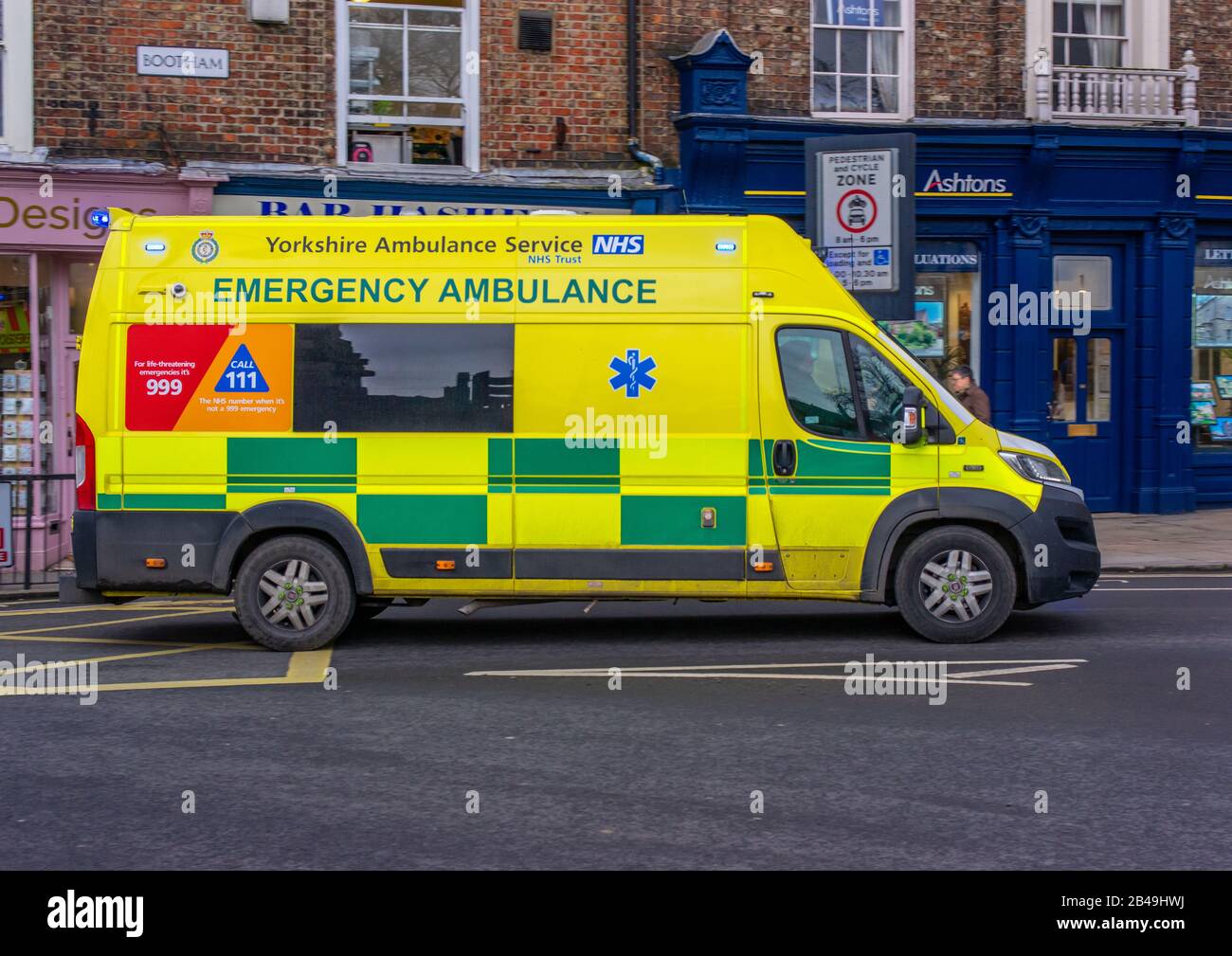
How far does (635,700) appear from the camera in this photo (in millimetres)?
7871

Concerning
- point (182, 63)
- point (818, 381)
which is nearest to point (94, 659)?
point (818, 381)

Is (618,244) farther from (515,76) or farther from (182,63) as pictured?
(182,63)

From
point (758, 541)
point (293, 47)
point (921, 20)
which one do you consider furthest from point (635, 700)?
point (921, 20)

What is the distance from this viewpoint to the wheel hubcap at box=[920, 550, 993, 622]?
31.3ft

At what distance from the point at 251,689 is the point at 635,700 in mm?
2139

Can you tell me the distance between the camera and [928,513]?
9453 millimetres

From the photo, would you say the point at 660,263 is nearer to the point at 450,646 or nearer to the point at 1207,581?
the point at 450,646

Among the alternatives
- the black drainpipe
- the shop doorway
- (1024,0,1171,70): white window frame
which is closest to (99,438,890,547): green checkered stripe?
the black drainpipe

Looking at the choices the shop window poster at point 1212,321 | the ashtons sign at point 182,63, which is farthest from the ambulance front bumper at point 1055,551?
the shop window poster at point 1212,321

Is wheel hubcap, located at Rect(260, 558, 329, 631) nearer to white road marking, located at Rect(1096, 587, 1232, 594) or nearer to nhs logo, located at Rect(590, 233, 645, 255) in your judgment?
nhs logo, located at Rect(590, 233, 645, 255)

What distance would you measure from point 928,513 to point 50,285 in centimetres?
1027

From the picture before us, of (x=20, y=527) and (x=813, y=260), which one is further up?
(x=813, y=260)

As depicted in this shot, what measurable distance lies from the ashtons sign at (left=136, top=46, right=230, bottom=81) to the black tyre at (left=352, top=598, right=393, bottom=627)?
8.06 meters

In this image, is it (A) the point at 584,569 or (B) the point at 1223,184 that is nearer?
(A) the point at 584,569
